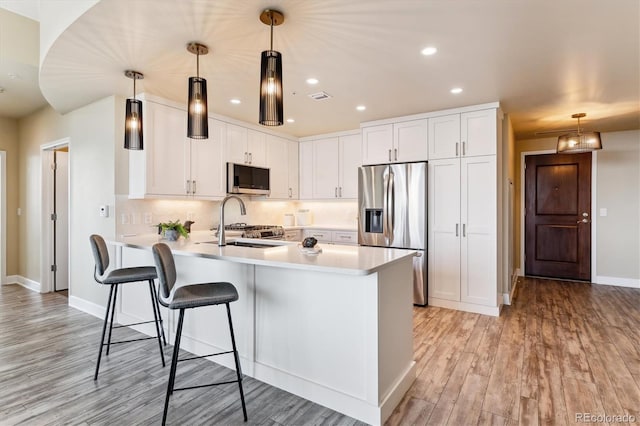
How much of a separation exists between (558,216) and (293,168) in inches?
183

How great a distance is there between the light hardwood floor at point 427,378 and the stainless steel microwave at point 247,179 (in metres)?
2.19

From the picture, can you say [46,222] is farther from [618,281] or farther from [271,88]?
[618,281]

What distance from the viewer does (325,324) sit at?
2135mm

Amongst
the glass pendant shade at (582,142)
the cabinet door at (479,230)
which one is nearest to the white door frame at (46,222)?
the cabinet door at (479,230)

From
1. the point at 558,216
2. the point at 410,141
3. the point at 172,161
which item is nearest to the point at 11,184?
the point at 172,161

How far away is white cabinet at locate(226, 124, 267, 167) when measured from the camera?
4617 millimetres

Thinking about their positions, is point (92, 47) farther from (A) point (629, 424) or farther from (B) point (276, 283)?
(A) point (629, 424)

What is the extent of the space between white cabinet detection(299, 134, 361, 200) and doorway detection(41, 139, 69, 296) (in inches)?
137

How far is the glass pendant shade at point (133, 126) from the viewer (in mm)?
2953

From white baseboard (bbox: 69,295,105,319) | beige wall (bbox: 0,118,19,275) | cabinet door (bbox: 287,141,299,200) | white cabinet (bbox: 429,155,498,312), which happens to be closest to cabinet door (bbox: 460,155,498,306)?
white cabinet (bbox: 429,155,498,312)

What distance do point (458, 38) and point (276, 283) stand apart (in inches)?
84.4

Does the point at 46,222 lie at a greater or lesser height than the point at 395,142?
lesser

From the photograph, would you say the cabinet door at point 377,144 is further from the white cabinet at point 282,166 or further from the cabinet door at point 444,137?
the white cabinet at point 282,166

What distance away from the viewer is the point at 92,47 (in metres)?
2.57
